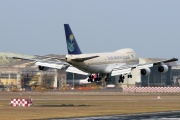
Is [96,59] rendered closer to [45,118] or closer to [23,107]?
[23,107]

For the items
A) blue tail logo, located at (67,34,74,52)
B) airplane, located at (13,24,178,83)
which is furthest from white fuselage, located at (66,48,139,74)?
blue tail logo, located at (67,34,74,52)

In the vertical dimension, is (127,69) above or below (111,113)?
above

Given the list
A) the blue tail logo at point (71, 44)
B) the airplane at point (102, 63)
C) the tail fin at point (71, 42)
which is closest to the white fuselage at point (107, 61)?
the airplane at point (102, 63)

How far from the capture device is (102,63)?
458 ft

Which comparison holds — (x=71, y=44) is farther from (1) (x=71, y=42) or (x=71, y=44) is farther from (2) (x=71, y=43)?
(1) (x=71, y=42)

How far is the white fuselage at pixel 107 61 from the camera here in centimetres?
13612

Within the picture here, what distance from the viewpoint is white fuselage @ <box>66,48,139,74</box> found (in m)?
136

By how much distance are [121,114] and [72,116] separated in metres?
8.77

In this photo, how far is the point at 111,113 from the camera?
328 ft

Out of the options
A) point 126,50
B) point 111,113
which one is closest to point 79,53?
point 126,50

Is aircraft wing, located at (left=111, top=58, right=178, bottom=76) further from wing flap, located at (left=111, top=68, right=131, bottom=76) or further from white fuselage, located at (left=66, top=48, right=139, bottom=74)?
white fuselage, located at (left=66, top=48, right=139, bottom=74)

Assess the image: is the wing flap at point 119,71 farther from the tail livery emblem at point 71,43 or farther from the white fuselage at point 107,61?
the tail livery emblem at point 71,43

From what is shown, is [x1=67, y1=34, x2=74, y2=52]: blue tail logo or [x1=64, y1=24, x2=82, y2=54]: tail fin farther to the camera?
[x1=64, y1=24, x2=82, y2=54]: tail fin

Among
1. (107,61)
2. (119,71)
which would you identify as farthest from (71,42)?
(119,71)
